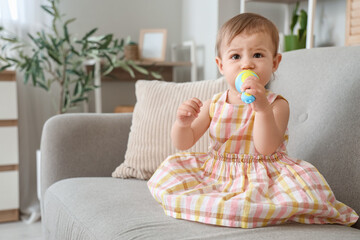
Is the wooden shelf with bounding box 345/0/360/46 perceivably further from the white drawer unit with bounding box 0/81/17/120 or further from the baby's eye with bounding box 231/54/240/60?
the white drawer unit with bounding box 0/81/17/120

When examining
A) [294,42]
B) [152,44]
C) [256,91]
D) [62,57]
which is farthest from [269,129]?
[152,44]

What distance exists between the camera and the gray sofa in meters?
0.87

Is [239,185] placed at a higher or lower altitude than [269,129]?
lower

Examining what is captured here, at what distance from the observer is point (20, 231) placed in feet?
7.37

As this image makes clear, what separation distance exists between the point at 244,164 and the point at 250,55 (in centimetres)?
27

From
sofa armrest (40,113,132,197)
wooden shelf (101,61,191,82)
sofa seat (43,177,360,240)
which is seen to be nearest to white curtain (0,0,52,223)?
wooden shelf (101,61,191,82)

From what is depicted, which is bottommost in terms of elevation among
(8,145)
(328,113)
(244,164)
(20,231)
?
(20,231)

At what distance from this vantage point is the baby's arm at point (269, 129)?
37.0 inches

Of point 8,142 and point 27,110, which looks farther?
point 27,110

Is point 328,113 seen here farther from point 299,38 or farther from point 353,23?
point 299,38

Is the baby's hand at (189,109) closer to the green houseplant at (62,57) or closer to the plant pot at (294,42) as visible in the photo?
the green houseplant at (62,57)

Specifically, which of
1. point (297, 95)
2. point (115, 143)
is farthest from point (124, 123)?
point (297, 95)

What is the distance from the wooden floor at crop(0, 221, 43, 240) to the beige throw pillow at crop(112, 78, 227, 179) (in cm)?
102

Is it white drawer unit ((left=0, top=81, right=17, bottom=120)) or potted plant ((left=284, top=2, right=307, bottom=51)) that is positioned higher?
potted plant ((left=284, top=2, right=307, bottom=51))
